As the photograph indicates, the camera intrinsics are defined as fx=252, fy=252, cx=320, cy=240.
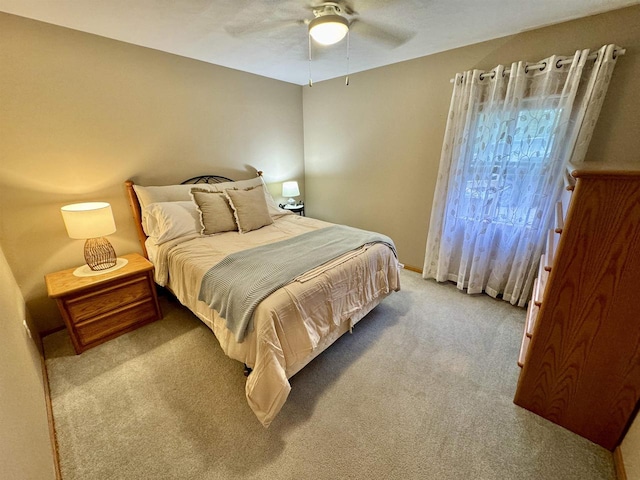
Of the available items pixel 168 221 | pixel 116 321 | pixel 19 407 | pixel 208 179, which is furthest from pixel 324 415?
pixel 208 179

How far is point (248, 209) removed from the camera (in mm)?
2588

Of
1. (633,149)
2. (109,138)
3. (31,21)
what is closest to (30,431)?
(109,138)

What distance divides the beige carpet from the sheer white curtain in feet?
2.30

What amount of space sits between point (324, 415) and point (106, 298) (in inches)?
74.5

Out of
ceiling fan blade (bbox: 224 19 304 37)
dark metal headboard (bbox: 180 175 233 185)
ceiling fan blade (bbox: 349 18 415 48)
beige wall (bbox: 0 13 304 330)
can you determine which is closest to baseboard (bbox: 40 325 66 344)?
beige wall (bbox: 0 13 304 330)

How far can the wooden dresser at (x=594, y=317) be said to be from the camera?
1112 millimetres

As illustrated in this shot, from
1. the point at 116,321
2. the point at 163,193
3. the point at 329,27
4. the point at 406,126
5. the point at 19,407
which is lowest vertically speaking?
the point at 116,321

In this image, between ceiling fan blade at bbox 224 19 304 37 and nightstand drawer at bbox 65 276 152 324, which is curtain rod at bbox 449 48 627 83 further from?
nightstand drawer at bbox 65 276 152 324

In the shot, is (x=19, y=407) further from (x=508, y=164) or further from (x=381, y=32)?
(x=508, y=164)

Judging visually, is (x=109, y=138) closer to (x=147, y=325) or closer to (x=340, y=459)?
(x=147, y=325)

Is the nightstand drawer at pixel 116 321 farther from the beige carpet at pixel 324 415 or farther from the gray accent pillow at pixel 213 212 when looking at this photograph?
the gray accent pillow at pixel 213 212

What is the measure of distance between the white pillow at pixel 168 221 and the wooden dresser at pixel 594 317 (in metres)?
Result: 2.66

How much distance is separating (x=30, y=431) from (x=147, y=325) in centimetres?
123

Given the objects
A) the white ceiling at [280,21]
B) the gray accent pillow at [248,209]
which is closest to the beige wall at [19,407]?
the gray accent pillow at [248,209]
